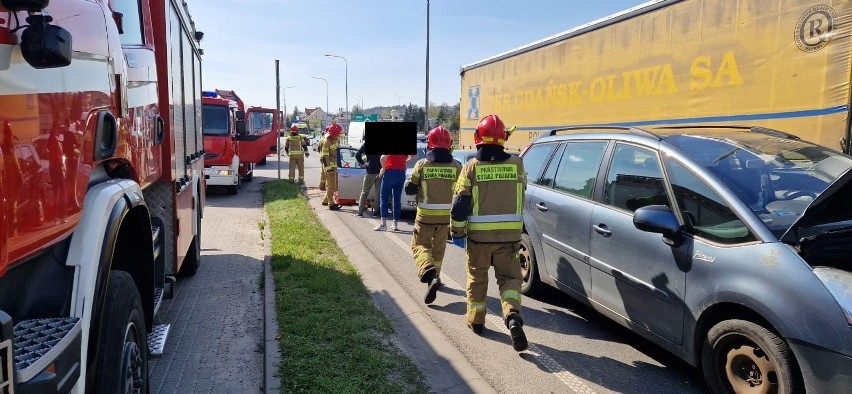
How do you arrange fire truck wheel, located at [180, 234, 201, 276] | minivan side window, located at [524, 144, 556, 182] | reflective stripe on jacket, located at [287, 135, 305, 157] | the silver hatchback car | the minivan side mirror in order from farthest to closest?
1. reflective stripe on jacket, located at [287, 135, 305, 157]
2. fire truck wheel, located at [180, 234, 201, 276]
3. minivan side window, located at [524, 144, 556, 182]
4. the minivan side mirror
5. the silver hatchback car

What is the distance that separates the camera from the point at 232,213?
39.2 feet

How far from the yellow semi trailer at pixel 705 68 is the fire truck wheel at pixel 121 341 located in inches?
224

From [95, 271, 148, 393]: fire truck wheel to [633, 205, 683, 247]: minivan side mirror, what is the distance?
291cm

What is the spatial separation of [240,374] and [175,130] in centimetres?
203

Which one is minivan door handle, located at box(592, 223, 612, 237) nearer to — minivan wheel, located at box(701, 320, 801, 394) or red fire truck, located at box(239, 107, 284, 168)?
minivan wheel, located at box(701, 320, 801, 394)

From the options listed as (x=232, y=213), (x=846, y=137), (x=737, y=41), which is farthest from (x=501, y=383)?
(x=232, y=213)

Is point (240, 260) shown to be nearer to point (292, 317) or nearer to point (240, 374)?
point (292, 317)

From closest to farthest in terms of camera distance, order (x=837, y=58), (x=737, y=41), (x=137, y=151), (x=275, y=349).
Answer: (x=137, y=151) → (x=275, y=349) → (x=837, y=58) → (x=737, y=41)

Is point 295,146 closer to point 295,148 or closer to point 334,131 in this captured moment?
point 295,148

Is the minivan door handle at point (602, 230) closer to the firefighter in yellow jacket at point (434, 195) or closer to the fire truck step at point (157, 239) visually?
the firefighter in yellow jacket at point (434, 195)

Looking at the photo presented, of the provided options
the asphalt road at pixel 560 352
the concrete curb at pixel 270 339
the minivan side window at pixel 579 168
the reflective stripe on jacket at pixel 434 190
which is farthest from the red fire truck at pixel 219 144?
the minivan side window at pixel 579 168

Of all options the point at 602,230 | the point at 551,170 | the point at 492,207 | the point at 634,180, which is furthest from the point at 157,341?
the point at 551,170

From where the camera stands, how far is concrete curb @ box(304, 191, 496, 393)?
3.93 m

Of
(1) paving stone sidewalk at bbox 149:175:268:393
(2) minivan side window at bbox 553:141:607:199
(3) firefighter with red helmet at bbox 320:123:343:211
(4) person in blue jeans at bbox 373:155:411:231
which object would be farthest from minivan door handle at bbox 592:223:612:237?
(3) firefighter with red helmet at bbox 320:123:343:211
